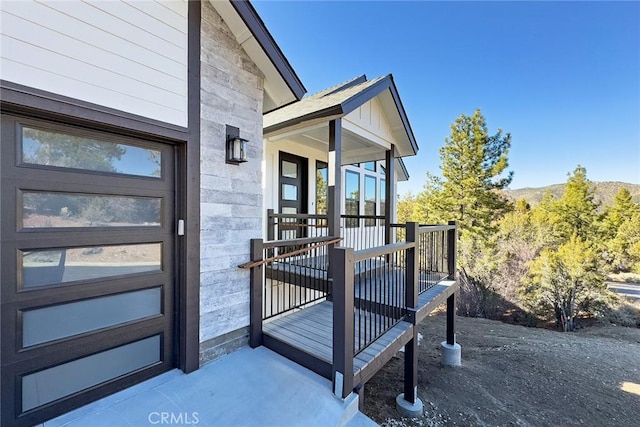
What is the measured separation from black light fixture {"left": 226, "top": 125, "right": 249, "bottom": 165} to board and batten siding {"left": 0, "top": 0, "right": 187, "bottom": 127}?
498mm

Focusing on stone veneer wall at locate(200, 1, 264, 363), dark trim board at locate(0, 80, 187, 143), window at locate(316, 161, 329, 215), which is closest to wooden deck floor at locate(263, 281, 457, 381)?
stone veneer wall at locate(200, 1, 264, 363)

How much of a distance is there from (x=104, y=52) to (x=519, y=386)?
7.84 metres

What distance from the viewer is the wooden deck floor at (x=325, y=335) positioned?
2752 millimetres

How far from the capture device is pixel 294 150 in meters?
6.67

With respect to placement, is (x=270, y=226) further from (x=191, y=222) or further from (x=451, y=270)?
(x=451, y=270)

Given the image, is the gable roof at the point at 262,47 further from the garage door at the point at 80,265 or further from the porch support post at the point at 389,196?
the porch support post at the point at 389,196

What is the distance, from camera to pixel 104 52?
217cm

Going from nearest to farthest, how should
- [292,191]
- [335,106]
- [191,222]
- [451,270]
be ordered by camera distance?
[191,222] → [335,106] → [451,270] → [292,191]

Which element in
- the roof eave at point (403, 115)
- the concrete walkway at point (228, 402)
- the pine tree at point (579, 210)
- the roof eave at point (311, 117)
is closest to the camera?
the concrete walkway at point (228, 402)

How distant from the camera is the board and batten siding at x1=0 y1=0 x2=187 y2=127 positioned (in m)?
1.82

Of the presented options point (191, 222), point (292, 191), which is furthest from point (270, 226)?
point (191, 222)

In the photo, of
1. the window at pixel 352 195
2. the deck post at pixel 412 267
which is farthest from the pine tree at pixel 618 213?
the deck post at pixel 412 267

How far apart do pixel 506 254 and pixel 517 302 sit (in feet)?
8.86

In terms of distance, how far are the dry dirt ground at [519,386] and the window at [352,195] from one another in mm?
4203
